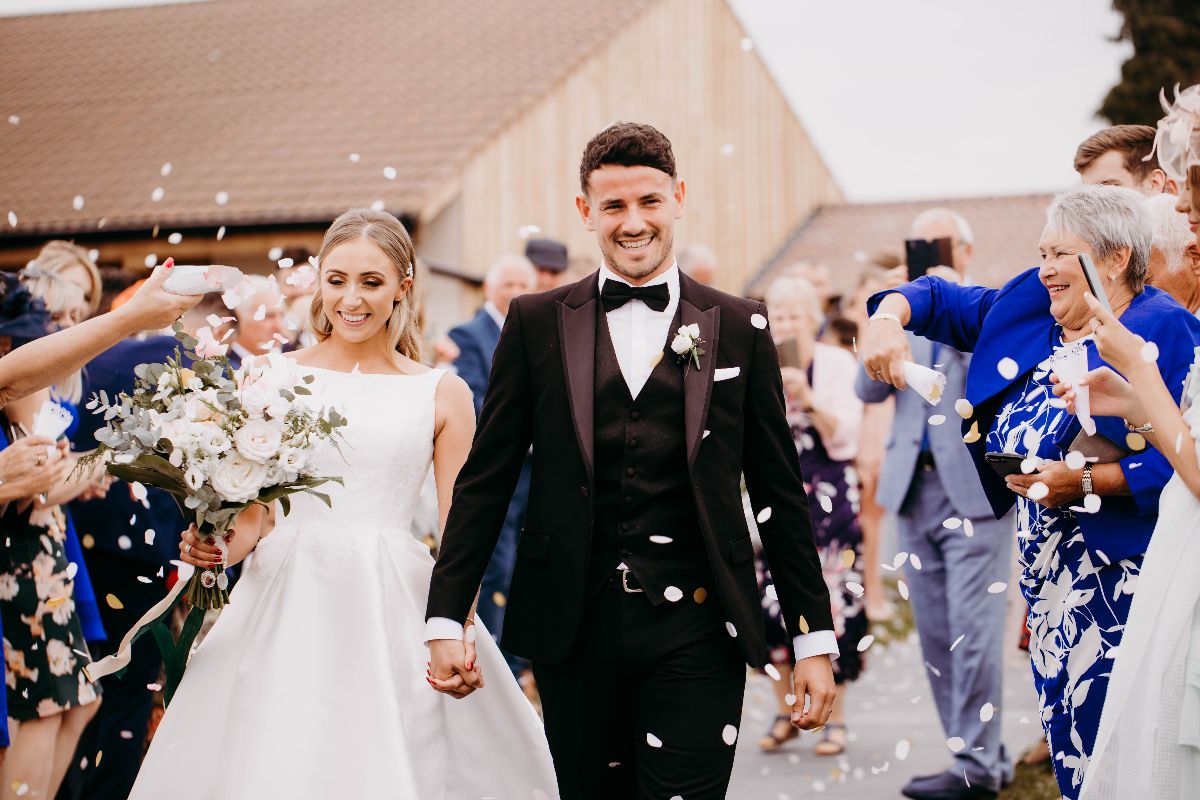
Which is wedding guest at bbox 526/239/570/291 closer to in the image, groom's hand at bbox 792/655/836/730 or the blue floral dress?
the blue floral dress

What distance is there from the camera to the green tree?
78.9 feet

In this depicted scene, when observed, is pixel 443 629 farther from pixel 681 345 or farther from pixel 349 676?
pixel 681 345

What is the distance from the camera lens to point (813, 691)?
11.7 feet

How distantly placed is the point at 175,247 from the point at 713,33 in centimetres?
1320

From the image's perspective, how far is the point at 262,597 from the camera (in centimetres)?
411

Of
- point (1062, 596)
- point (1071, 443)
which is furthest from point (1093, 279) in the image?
point (1062, 596)

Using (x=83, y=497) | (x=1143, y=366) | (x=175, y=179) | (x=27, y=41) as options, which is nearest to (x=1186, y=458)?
(x=1143, y=366)

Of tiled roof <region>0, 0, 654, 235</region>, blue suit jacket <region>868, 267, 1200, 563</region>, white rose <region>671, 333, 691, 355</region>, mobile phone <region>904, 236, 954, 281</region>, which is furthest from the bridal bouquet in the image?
tiled roof <region>0, 0, 654, 235</region>

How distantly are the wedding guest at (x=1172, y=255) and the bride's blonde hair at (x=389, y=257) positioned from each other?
7.78ft

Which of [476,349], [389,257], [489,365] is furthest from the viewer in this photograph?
[489,365]

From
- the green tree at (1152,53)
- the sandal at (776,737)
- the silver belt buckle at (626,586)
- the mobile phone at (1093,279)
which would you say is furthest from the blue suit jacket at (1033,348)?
the green tree at (1152,53)

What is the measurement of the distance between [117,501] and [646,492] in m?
3.12

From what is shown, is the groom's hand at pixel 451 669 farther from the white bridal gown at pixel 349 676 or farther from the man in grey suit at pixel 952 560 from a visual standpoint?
the man in grey suit at pixel 952 560

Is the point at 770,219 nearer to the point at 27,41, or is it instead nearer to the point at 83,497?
the point at 27,41
